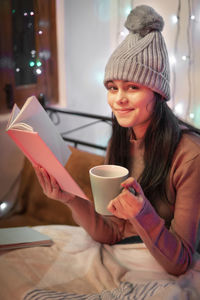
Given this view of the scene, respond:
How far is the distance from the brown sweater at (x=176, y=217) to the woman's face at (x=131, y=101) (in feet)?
0.53

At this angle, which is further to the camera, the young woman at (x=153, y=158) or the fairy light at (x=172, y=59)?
the fairy light at (x=172, y=59)

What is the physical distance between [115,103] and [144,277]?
0.51 m

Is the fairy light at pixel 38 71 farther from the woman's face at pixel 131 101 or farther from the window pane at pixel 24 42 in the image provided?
the woman's face at pixel 131 101

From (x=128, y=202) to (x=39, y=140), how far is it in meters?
0.27

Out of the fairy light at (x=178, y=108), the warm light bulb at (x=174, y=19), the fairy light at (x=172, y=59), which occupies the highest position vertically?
the warm light bulb at (x=174, y=19)

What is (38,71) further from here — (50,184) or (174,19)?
(50,184)

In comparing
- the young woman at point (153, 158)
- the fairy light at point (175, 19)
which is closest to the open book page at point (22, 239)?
the young woman at point (153, 158)

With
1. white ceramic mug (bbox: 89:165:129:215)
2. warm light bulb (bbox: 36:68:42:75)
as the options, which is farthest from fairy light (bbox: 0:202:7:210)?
white ceramic mug (bbox: 89:165:129:215)

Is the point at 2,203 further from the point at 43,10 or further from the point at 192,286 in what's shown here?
the point at 192,286

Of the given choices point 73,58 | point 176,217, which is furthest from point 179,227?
point 73,58

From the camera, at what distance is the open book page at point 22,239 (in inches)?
41.8

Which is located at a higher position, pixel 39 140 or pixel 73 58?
pixel 73 58

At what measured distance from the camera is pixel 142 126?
1118 millimetres

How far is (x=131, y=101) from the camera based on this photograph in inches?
38.9
